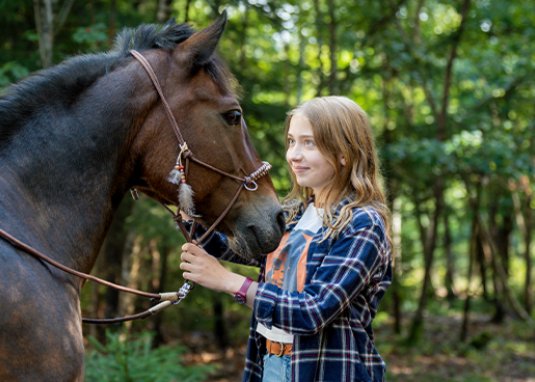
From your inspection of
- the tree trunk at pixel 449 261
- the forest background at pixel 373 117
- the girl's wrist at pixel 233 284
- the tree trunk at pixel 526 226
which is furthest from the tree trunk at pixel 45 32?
the tree trunk at pixel 526 226

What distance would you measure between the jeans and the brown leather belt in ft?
0.06

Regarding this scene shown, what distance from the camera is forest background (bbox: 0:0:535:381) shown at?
6.68 m

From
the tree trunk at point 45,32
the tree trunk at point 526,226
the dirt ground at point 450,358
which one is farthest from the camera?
the tree trunk at point 526,226

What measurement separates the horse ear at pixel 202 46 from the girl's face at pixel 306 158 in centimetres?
47

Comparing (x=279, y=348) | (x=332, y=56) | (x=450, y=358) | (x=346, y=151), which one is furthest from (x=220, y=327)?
(x=346, y=151)

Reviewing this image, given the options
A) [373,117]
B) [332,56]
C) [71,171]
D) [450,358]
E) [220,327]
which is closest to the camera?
[71,171]

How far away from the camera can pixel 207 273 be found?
2.33 metres

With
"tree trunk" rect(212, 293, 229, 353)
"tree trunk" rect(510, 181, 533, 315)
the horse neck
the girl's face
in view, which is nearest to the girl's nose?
the girl's face

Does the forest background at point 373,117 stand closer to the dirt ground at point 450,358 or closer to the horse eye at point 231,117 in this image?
the dirt ground at point 450,358

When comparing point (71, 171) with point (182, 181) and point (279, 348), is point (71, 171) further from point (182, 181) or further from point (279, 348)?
point (279, 348)

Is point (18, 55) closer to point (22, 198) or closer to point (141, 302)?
point (141, 302)

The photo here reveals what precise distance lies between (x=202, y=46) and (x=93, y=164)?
0.63m

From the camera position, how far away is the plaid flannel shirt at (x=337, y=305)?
2.22m

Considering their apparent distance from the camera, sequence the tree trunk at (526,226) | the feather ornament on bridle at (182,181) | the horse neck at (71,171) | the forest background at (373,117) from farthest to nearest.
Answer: the tree trunk at (526,226)
the forest background at (373,117)
the feather ornament on bridle at (182,181)
the horse neck at (71,171)
